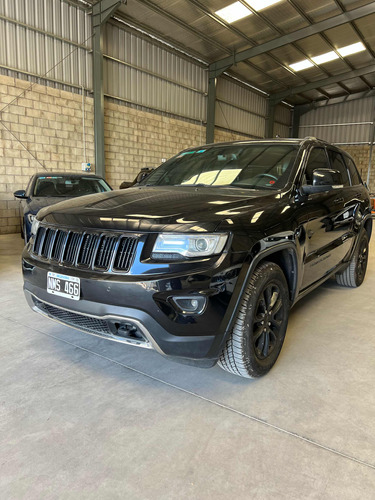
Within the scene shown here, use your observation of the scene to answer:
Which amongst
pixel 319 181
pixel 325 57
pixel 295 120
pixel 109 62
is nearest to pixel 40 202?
pixel 319 181

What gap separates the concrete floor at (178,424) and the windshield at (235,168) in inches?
50.9

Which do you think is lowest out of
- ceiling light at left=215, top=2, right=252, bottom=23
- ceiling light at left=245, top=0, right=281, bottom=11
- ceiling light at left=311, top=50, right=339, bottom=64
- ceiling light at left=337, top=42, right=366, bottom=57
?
ceiling light at left=215, top=2, right=252, bottom=23

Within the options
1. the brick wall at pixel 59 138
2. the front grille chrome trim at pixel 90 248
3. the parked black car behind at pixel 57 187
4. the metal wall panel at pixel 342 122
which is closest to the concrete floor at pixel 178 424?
the front grille chrome trim at pixel 90 248

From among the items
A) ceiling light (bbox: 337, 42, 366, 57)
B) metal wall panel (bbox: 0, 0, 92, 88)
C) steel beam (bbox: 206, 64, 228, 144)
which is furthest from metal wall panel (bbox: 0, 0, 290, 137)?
ceiling light (bbox: 337, 42, 366, 57)

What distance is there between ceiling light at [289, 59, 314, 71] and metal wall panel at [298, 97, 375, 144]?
6018 mm

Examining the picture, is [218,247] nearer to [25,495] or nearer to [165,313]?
[165,313]

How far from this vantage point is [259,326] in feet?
6.89

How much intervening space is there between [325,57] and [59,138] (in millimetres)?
11656

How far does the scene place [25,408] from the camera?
6.05 feet

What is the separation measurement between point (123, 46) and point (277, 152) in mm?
10802

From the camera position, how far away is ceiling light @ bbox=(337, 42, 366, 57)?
13.5m

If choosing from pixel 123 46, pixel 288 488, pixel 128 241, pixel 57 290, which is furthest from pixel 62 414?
pixel 123 46

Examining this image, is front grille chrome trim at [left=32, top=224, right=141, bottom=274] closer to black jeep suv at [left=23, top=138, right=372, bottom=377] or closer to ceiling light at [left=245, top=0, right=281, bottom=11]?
black jeep suv at [left=23, top=138, right=372, bottom=377]

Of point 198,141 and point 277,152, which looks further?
point 198,141
